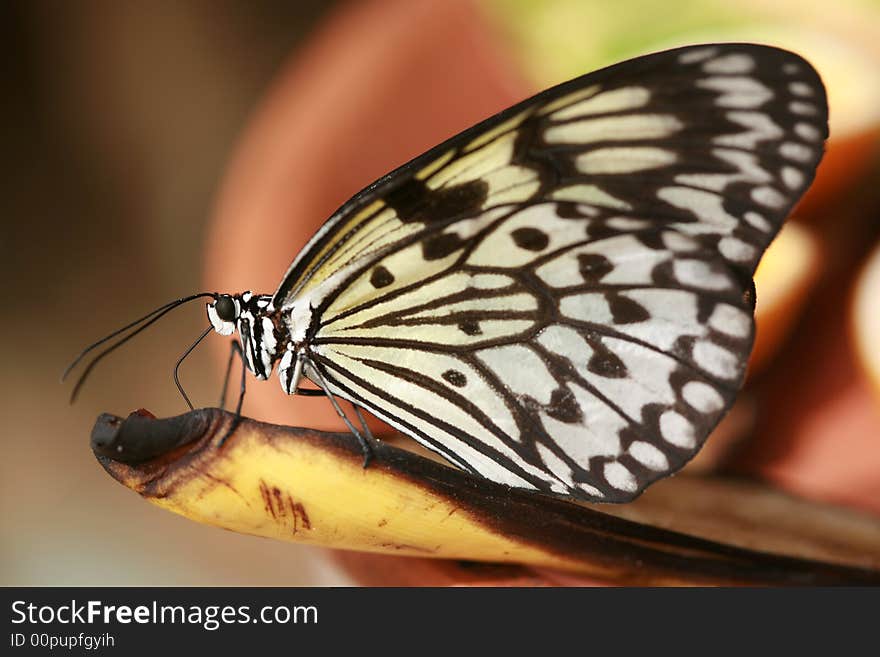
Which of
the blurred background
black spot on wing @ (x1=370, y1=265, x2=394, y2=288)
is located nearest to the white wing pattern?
black spot on wing @ (x1=370, y1=265, x2=394, y2=288)

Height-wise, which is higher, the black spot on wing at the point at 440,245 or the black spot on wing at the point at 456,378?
the black spot on wing at the point at 440,245

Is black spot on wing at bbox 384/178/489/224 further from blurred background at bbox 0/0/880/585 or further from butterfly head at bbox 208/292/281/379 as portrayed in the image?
blurred background at bbox 0/0/880/585

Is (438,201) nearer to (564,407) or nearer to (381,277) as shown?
(381,277)

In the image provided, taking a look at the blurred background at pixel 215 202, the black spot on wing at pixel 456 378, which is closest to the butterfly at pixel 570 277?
the black spot on wing at pixel 456 378

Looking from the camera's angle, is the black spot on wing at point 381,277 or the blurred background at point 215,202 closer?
the black spot on wing at point 381,277

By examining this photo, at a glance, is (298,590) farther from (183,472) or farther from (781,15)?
(781,15)

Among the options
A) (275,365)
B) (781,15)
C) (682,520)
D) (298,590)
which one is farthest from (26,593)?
(781,15)

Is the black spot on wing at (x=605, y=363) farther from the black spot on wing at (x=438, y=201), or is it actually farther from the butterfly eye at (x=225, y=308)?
the butterfly eye at (x=225, y=308)
